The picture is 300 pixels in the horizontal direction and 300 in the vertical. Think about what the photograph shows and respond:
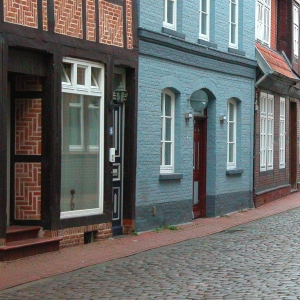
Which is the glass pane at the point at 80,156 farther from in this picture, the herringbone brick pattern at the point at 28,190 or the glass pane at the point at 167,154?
the glass pane at the point at 167,154

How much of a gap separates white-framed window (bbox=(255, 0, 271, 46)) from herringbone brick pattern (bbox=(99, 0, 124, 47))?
9184 millimetres

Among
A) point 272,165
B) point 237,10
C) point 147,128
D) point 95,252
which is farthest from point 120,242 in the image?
point 272,165

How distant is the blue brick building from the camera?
16.5 meters

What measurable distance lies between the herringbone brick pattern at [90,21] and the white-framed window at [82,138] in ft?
1.48

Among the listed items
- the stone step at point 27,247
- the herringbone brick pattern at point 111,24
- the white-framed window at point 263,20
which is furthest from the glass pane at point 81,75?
the white-framed window at point 263,20

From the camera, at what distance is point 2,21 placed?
1219 centimetres

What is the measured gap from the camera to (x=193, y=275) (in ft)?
36.9

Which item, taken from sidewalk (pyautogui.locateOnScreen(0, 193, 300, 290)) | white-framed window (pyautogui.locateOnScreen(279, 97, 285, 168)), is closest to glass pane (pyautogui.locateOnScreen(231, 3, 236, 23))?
sidewalk (pyautogui.locateOnScreen(0, 193, 300, 290))

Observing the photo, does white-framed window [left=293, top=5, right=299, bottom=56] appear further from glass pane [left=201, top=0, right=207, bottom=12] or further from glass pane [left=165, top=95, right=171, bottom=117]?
glass pane [left=165, top=95, right=171, bottom=117]

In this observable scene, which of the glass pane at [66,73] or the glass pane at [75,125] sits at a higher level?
the glass pane at [66,73]

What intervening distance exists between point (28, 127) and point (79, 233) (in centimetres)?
203

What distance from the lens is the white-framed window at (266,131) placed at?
24.0 m

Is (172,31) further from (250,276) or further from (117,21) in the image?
(250,276)

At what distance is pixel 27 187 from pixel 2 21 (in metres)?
2.74
